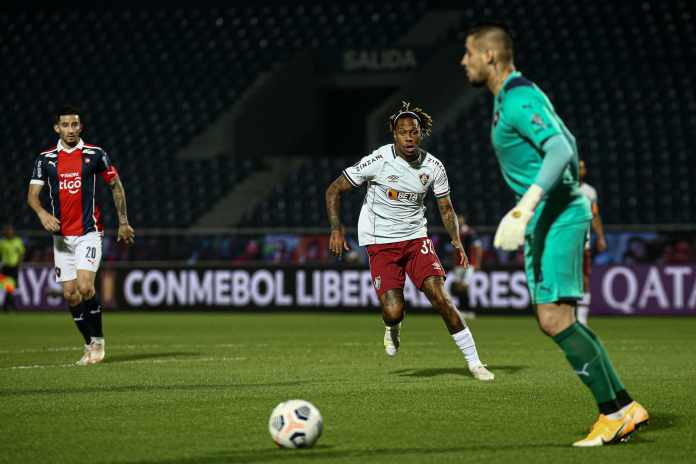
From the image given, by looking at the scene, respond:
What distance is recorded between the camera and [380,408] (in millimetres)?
7312

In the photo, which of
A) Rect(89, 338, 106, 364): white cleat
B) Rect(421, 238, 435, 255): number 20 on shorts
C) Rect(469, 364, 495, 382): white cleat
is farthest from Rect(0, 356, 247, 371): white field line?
Rect(469, 364, 495, 382): white cleat

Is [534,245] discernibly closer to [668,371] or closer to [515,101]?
[515,101]

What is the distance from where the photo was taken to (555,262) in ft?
18.9

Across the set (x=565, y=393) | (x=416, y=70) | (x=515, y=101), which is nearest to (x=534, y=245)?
(x=515, y=101)

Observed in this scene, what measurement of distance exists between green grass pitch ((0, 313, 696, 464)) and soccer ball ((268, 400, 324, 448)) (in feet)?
0.25

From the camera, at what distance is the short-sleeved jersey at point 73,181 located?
35.6ft

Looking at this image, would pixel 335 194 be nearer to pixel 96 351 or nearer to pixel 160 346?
pixel 96 351

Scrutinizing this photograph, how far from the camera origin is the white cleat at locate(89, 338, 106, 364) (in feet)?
35.8

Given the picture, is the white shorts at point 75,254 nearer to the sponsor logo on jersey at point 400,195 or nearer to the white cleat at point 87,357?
the white cleat at point 87,357

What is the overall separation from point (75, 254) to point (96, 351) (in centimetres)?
98

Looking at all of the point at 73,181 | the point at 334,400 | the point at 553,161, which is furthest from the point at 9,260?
the point at 553,161

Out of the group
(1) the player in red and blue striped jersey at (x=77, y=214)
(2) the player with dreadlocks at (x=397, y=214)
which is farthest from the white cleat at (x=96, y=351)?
(2) the player with dreadlocks at (x=397, y=214)

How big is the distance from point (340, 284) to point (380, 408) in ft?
48.0

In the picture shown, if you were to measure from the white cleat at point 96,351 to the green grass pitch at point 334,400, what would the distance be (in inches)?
10.9
